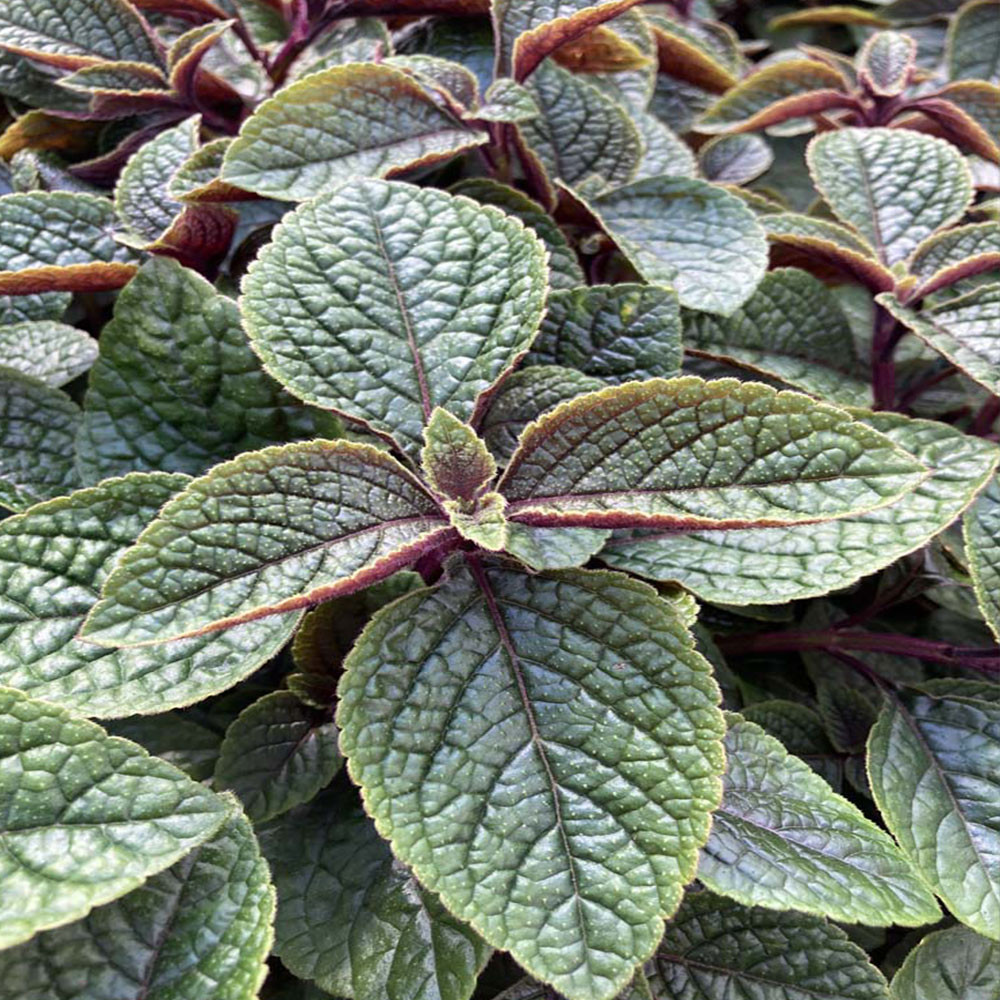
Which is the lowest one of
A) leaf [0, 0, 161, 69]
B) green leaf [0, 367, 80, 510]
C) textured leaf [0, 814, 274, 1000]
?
textured leaf [0, 814, 274, 1000]

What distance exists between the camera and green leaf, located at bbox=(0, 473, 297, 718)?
0.95 meters

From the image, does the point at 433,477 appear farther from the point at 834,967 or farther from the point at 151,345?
the point at 834,967

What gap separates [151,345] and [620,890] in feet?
2.49

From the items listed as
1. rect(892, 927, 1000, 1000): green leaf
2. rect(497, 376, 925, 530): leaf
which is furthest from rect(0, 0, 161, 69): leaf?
rect(892, 927, 1000, 1000): green leaf

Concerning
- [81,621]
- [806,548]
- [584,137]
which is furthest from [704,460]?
[584,137]

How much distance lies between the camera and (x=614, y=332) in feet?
4.15

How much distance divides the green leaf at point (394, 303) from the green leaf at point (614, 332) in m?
0.14

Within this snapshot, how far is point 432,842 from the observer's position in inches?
35.4

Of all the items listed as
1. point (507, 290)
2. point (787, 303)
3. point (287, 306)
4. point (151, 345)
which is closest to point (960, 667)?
point (787, 303)

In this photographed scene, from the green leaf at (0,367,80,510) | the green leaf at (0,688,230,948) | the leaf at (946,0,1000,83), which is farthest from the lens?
the leaf at (946,0,1000,83)

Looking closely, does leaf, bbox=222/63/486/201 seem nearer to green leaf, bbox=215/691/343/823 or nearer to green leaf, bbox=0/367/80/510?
green leaf, bbox=0/367/80/510

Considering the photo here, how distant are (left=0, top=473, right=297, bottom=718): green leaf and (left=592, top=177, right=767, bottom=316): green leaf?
673 mm

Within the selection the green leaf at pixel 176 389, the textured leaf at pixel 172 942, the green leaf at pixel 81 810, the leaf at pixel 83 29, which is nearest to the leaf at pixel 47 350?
the green leaf at pixel 176 389

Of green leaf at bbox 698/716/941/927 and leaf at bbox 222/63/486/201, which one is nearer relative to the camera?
green leaf at bbox 698/716/941/927
